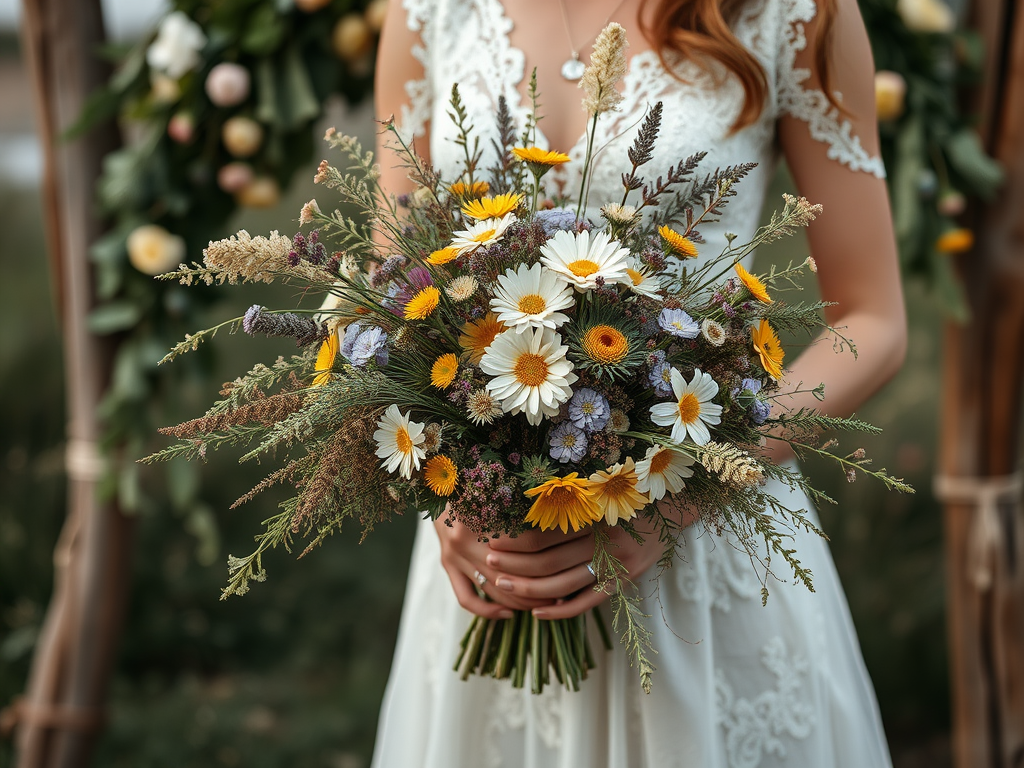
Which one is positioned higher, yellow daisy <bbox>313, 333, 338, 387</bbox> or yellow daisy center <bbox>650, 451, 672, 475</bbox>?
yellow daisy <bbox>313, 333, 338, 387</bbox>

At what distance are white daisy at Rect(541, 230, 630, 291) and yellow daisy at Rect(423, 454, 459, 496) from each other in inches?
9.3

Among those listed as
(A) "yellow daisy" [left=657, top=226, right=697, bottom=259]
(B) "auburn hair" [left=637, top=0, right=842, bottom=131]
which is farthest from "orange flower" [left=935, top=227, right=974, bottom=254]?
(A) "yellow daisy" [left=657, top=226, right=697, bottom=259]

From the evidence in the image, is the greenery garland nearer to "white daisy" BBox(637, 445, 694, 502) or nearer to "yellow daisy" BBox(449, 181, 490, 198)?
"yellow daisy" BBox(449, 181, 490, 198)

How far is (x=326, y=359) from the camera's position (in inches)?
38.9

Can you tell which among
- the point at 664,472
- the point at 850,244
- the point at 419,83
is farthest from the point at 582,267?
the point at 419,83

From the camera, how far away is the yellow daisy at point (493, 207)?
39.2 inches

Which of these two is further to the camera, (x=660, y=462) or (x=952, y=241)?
(x=952, y=241)

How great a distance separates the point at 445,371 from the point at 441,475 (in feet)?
0.37

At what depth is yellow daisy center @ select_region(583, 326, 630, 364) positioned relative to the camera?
0.92 metres

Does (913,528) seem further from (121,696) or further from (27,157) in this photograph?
(27,157)

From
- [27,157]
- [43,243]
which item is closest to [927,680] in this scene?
[43,243]

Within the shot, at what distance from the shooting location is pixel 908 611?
354cm

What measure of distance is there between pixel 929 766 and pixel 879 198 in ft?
9.89

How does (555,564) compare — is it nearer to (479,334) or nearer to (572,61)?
(479,334)
